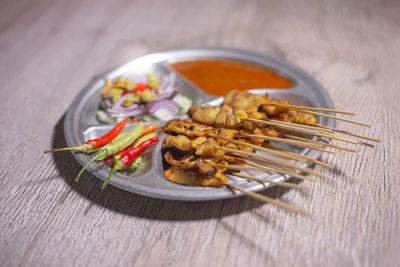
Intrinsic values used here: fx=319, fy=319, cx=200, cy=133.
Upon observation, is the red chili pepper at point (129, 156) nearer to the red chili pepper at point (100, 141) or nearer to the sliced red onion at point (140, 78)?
the red chili pepper at point (100, 141)

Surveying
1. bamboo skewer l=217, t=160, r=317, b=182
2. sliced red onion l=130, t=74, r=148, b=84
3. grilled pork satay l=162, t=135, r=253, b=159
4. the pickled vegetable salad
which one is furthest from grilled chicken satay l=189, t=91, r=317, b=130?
sliced red onion l=130, t=74, r=148, b=84

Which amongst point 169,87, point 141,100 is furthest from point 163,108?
point 169,87

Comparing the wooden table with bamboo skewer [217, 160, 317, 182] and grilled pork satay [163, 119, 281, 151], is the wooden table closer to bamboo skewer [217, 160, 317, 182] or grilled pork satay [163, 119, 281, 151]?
bamboo skewer [217, 160, 317, 182]

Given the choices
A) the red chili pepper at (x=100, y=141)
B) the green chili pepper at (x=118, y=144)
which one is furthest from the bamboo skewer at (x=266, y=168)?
the red chili pepper at (x=100, y=141)

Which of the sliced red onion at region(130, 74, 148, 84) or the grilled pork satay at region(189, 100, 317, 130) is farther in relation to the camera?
the sliced red onion at region(130, 74, 148, 84)

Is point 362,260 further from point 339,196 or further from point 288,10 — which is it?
point 288,10

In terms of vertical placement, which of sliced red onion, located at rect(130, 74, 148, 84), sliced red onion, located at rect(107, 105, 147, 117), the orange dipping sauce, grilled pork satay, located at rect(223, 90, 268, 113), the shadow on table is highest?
the orange dipping sauce

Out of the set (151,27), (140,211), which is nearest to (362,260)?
(140,211)

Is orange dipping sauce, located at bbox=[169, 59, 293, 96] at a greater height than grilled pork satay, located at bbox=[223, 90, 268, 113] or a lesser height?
greater
